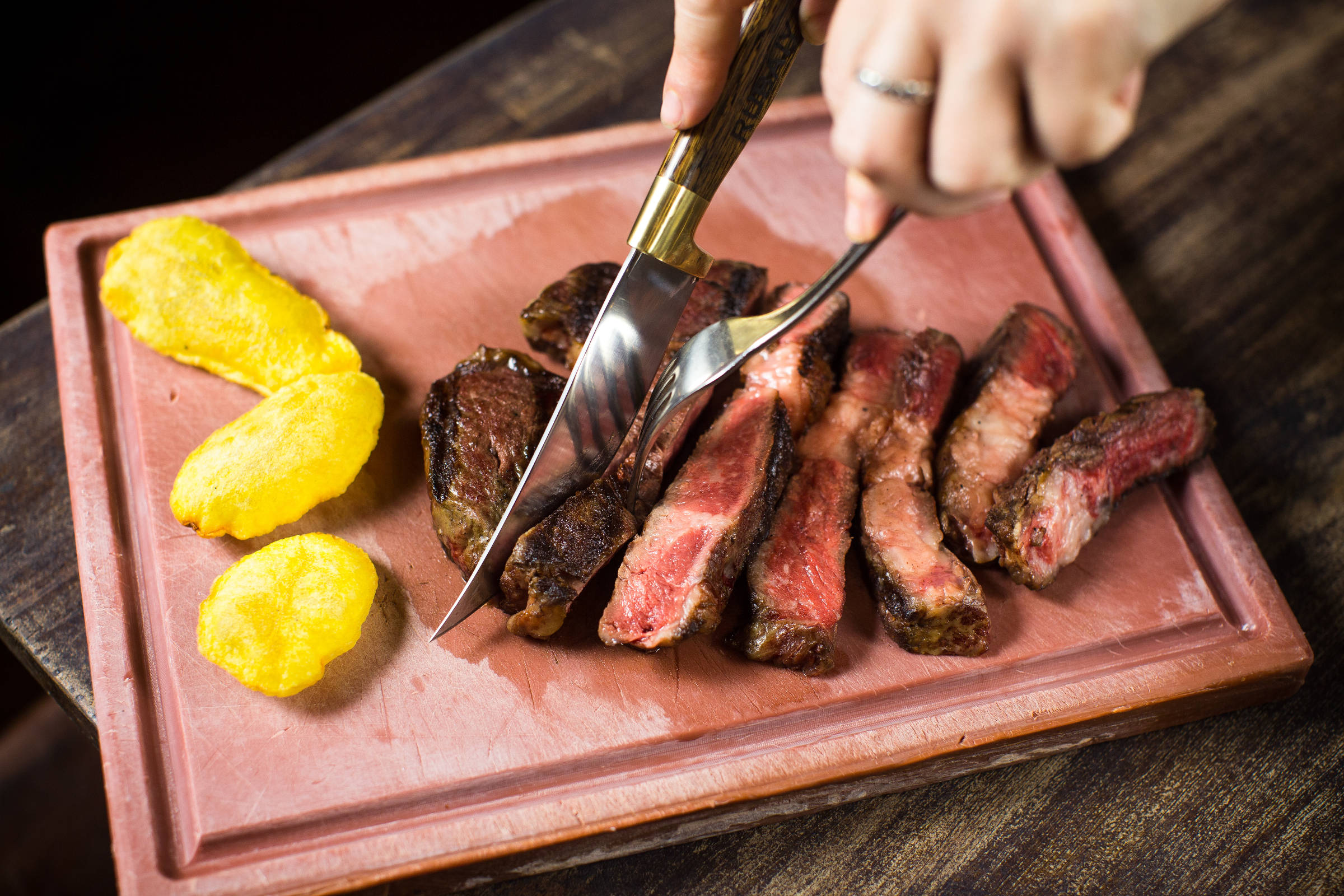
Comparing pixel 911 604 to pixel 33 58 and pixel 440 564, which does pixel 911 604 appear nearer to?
pixel 440 564

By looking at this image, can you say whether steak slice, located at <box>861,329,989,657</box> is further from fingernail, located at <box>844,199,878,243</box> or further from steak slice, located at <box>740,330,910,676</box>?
fingernail, located at <box>844,199,878,243</box>

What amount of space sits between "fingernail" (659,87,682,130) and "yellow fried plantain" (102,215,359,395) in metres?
1.00

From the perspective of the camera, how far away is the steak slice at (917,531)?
2.15 meters

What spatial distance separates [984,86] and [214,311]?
6.06 feet

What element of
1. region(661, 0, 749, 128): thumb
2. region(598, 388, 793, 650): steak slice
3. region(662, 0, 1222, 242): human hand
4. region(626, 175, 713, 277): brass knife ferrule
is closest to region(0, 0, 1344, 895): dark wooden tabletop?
region(598, 388, 793, 650): steak slice

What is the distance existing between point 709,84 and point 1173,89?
248 centimetres

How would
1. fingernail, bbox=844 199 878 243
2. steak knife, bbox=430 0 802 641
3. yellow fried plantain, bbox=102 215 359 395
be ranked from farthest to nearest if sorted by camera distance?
yellow fried plantain, bbox=102 215 359 395, steak knife, bbox=430 0 802 641, fingernail, bbox=844 199 878 243

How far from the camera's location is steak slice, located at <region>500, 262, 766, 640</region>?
2035 millimetres

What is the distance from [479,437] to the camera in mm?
2227

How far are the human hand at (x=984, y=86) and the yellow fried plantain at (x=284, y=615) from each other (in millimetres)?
1340

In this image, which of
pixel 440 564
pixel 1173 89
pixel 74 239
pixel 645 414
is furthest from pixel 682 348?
pixel 1173 89

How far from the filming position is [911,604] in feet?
7.03

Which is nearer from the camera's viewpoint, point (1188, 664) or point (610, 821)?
point (610, 821)

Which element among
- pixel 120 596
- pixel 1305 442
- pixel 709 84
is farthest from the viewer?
pixel 1305 442
